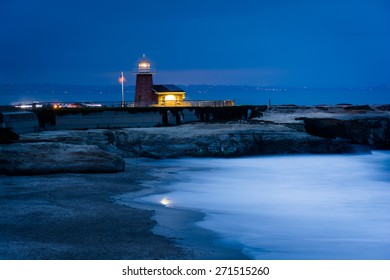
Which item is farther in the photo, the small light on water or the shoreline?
the small light on water

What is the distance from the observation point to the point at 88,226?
9.62 meters

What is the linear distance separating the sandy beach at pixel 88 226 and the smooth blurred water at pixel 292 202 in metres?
0.77

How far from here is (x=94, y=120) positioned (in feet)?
98.6

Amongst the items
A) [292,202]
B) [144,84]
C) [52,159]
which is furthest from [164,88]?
[292,202]

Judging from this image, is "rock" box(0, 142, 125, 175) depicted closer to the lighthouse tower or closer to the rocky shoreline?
the rocky shoreline

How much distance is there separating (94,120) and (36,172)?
1525 centimetres

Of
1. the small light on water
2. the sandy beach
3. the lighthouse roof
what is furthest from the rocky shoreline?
the lighthouse roof

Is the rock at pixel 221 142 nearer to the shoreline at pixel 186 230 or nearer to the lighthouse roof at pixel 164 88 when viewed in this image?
the shoreline at pixel 186 230

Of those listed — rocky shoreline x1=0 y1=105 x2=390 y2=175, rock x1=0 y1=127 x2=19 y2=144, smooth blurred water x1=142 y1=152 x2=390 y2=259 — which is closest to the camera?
smooth blurred water x1=142 y1=152 x2=390 y2=259

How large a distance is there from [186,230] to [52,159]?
629 cm

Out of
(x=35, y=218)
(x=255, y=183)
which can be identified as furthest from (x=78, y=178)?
(x=255, y=183)

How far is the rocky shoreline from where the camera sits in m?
15.6

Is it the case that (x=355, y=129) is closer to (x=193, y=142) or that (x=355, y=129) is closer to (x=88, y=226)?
(x=193, y=142)
